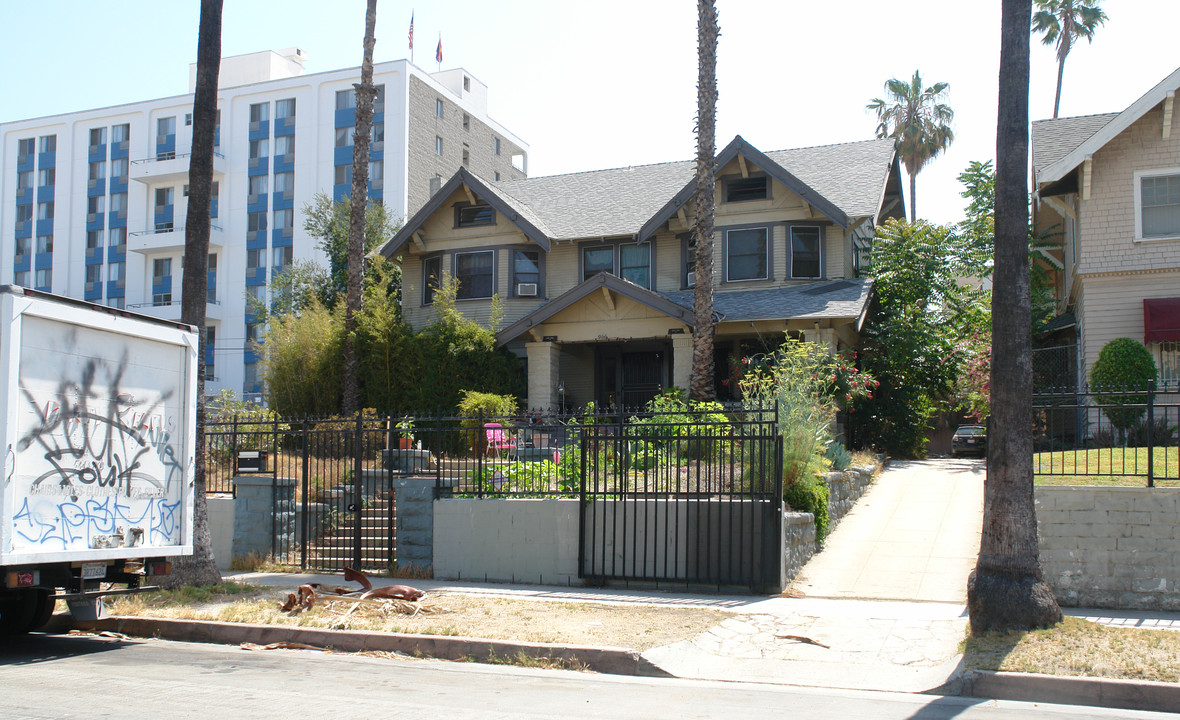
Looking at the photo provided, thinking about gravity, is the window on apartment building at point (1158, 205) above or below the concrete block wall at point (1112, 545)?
above

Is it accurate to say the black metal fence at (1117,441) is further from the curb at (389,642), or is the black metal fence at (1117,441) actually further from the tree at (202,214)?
the tree at (202,214)

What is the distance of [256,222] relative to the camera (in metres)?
50.8

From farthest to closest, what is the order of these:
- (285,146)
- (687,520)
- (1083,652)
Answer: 1. (285,146)
2. (687,520)
3. (1083,652)

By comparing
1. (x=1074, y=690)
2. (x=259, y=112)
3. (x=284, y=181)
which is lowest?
(x=1074, y=690)

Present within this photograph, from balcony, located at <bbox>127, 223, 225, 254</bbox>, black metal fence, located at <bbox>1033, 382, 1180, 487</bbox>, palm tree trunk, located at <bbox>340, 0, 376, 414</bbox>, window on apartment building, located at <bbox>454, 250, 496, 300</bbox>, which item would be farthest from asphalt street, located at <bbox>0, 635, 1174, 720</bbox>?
balcony, located at <bbox>127, 223, 225, 254</bbox>

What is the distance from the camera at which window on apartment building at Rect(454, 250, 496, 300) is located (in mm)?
26125

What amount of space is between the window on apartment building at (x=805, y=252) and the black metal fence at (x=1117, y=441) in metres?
6.44

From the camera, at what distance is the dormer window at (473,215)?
86.1 feet

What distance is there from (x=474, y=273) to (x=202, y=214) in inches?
570

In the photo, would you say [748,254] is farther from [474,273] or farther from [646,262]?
[474,273]

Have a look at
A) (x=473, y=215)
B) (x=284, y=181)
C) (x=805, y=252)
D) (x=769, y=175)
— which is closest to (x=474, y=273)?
(x=473, y=215)

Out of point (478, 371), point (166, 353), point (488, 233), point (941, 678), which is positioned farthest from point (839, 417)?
point (166, 353)

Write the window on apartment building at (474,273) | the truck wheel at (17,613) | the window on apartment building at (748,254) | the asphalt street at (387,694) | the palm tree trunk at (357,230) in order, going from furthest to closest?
the window on apartment building at (474,273), the window on apartment building at (748,254), the palm tree trunk at (357,230), the truck wheel at (17,613), the asphalt street at (387,694)

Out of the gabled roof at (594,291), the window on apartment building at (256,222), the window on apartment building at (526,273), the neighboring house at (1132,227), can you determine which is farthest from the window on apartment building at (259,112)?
the neighboring house at (1132,227)
